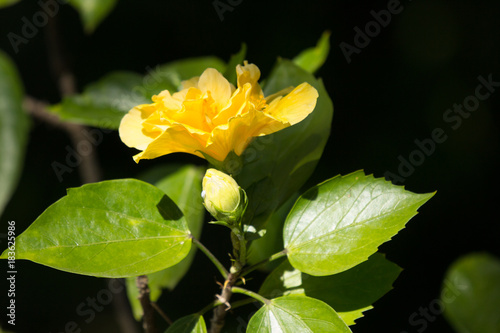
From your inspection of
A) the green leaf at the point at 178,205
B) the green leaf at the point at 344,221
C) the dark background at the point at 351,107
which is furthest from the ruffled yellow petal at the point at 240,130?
the dark background at the point at 351,107

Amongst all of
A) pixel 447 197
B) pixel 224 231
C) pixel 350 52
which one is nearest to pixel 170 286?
pixel 224 231

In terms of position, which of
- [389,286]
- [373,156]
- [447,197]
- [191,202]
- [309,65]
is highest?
[309,65]

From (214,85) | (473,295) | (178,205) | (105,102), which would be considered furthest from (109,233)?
(473,295)

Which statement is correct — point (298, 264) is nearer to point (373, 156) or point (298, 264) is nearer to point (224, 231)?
point (224, 231)

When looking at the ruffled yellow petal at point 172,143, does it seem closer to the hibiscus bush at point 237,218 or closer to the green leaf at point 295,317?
the hibiscus bush at point 237,218

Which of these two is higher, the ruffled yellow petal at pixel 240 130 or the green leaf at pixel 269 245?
the ruffled yellow petal at pixel 240 130

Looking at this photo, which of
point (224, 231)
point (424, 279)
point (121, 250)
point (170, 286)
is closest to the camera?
point (121, 250)

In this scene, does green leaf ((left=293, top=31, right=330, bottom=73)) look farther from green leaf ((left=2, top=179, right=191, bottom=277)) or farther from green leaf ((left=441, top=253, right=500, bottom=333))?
green leaf ((left=441, top=253, right=500, bottom=333))
